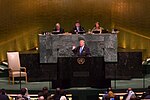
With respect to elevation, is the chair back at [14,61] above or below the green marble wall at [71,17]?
below

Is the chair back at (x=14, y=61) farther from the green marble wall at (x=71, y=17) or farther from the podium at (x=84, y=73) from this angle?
the green marble wall at (x=71, y=17)

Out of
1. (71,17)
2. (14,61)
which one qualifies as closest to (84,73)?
(14,61)

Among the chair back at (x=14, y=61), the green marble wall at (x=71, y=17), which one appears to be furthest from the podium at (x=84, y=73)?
the green marble wall at (x=71, y=17)

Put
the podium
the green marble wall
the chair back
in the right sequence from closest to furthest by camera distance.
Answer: the podium → the chair back → the green marble wall

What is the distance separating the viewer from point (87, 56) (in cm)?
1770

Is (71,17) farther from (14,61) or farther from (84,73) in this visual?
(84,73)

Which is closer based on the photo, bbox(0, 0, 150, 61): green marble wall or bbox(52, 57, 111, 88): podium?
bbox(52, 57, 111, 88): podium

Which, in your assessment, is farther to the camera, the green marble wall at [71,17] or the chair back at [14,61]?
the green marble wall at [71,17]

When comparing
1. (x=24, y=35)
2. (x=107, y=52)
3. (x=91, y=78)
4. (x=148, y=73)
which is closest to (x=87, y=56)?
(x=91, y=78)

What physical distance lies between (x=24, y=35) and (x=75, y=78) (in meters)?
5.33

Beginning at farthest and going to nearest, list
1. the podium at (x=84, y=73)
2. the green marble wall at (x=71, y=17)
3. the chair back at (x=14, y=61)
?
1. the green marble wall at (x=71, y=17)
2. the chair back at (x=14, y=61)
3. the podium at (x=84, y=73)

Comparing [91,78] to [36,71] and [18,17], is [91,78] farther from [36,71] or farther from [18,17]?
[18,17]

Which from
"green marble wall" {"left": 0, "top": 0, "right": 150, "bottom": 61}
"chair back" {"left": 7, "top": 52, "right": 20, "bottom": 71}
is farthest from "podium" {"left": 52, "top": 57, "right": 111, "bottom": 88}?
"green marble wall" {"left": 0, "top": 0, "right": 150, "bottom": 61}

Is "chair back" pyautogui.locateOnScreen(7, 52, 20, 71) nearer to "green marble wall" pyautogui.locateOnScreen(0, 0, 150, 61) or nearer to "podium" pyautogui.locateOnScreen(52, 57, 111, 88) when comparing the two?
"podium" pyautogui.locateOnScreen(52, 57, 111, 88)
